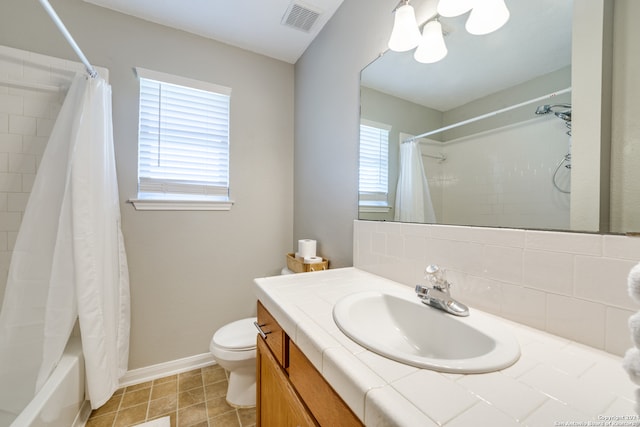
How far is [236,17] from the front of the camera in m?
1.62

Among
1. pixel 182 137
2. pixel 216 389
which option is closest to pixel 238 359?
pixel 216 389

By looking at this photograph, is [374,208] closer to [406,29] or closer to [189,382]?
[406,29]

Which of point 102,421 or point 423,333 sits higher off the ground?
point 423,333

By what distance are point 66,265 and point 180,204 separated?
26.4 inches

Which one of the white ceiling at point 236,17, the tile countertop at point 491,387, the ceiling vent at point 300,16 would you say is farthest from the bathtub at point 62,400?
the ceiling vent at point 300,16

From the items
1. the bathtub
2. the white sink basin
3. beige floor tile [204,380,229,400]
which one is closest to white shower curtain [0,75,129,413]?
the bathtub

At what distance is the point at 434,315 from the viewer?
0.73 metres

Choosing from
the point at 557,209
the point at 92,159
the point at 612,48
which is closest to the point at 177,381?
the point at 92,159

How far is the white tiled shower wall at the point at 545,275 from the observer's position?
0.51 metres

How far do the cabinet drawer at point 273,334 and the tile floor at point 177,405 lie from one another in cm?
85

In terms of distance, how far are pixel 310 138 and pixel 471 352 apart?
1.62 m

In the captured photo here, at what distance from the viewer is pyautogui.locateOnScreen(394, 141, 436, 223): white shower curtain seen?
3.23 ft

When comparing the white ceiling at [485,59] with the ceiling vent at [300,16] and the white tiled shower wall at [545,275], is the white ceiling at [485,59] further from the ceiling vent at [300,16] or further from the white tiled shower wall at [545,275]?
the ceiling vent at [300,16]

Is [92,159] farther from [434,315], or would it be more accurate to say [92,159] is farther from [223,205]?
[434,315]
